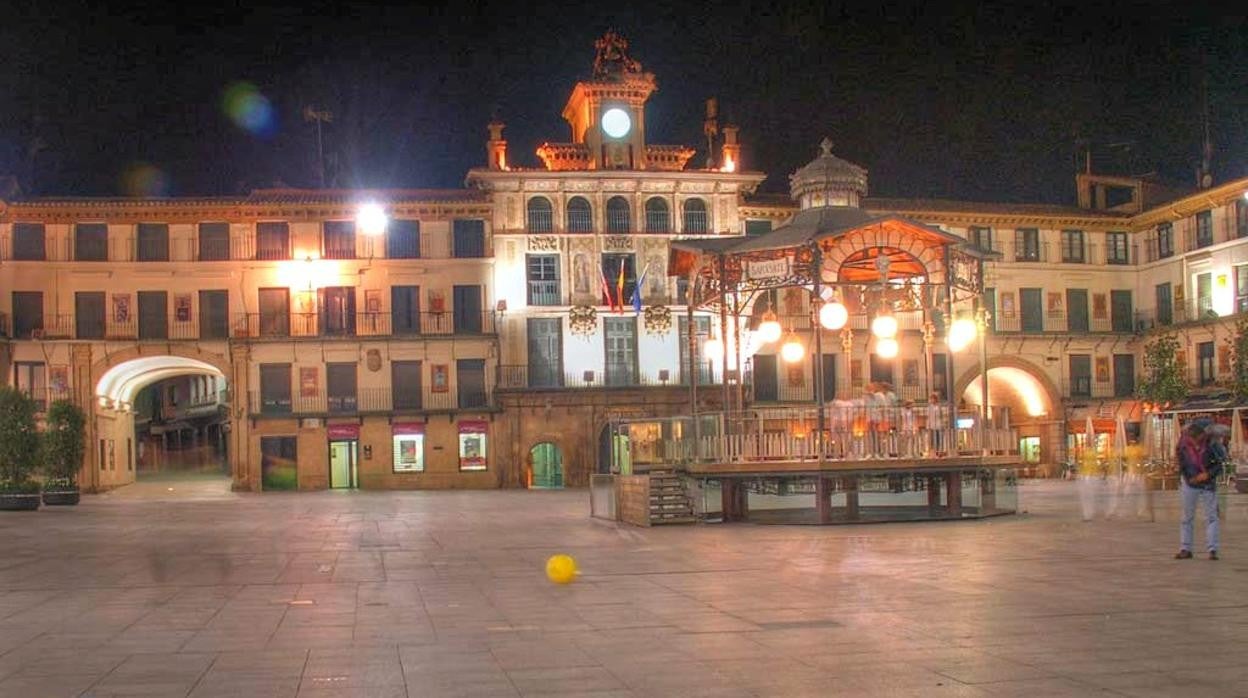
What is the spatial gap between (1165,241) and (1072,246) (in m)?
4.12

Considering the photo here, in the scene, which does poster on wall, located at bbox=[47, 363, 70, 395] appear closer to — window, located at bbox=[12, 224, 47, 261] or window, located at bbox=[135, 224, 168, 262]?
window, located at bbox=[12, 224, 47, 261]

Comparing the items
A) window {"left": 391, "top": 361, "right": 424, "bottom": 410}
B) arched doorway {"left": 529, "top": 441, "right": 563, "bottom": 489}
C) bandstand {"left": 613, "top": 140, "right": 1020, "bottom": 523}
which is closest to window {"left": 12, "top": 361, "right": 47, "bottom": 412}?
window {"left": 391, "top": 361, "right": 424, "bottom": 410}

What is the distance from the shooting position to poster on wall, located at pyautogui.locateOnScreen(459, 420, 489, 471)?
196ft

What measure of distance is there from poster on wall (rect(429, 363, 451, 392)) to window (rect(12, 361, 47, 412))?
15.7 meters

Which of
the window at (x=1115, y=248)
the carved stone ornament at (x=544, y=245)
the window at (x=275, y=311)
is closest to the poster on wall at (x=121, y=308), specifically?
the window at (x=275, y=311)

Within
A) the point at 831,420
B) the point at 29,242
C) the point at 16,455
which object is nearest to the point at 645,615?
the point at 831,420

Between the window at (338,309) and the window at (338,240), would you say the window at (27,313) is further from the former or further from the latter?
the window at (338,240)

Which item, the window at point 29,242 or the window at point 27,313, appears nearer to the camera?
the window at point 27,313

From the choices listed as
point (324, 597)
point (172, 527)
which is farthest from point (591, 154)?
point (324, 597)

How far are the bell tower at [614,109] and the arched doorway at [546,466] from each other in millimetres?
12361

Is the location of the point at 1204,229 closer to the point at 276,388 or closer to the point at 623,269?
the point at 623,269

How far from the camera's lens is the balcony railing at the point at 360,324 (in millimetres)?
58656

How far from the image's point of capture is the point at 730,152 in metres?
61.4

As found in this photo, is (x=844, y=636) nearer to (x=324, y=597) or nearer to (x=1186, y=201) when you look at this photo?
(x=324, y=597)
